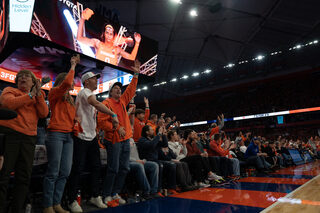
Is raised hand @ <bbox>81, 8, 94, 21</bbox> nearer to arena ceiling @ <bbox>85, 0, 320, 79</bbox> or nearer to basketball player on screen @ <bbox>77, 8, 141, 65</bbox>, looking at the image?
basketball player on screen @ <bbox>77, 8, 141, 65</bbox>

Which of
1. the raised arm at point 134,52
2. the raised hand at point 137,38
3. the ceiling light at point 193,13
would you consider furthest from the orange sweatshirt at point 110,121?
the ceiling light at point 193,13

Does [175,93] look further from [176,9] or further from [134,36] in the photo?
[134,36]

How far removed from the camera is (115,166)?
283 centimetres

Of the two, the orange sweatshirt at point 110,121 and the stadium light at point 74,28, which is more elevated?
the stadium light at point 74,28

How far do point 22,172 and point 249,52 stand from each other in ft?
55.4

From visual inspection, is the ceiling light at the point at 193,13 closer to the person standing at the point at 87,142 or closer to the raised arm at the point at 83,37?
the raised arm at the point at 83,37

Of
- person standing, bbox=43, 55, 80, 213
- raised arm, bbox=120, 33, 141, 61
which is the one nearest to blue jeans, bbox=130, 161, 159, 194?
person standing, bbox=43, 55, 80, 213

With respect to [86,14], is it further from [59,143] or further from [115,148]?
[59,143]

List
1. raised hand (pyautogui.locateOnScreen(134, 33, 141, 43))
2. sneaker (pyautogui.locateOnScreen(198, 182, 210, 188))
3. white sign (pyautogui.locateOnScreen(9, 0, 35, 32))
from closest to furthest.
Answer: sneaker (pyautogui.locateOnScreen(198, 182, 210, 188))
white sign (pyautogui.locateOnScreen(9, 0, 35, 32))
raised hand (pyautogui.locateOnScreen(134, 33, 141, 43))

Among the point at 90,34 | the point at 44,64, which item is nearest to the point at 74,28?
the point at 90,34

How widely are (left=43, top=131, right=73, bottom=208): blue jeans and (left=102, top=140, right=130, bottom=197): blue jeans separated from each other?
56 cm

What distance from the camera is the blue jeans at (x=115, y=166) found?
9.29ft

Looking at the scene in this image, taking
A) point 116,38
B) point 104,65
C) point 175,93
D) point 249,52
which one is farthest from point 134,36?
point 175,93

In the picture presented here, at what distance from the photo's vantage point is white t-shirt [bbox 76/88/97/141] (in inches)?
103
